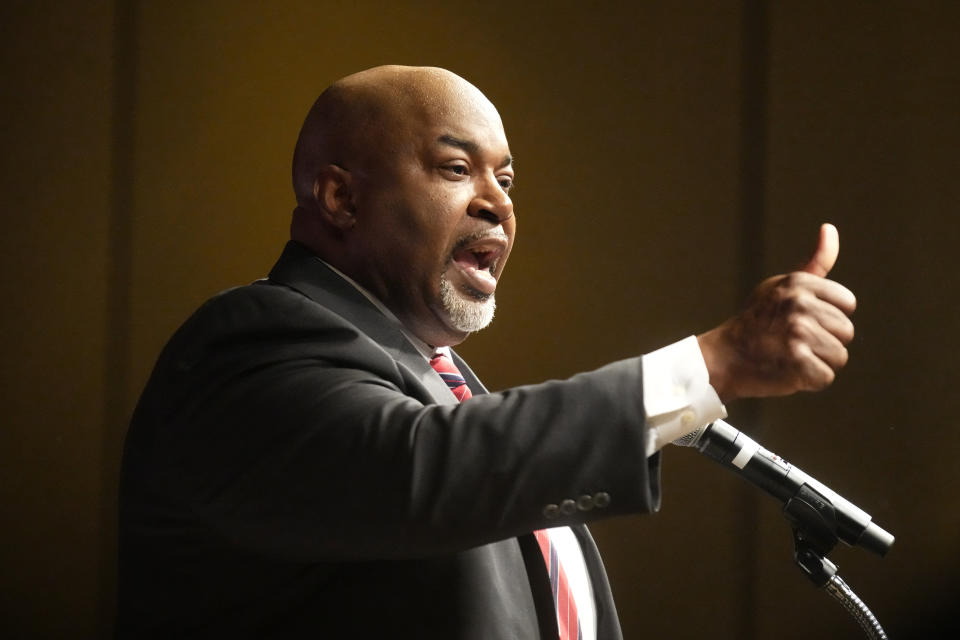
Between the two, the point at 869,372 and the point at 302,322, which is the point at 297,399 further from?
the point at 869,372

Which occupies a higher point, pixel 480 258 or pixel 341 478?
pixel 480 258

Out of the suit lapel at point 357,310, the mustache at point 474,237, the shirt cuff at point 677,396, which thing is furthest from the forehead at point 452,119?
the shirt cuff at point 677,396

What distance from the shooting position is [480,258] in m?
1.35

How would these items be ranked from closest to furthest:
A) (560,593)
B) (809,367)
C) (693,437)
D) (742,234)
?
(809,367) → (560,593) → (693,437) → (742,234)

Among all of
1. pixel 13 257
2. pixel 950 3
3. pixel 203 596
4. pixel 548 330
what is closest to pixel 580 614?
pixel 203 596

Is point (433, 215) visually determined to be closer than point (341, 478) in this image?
No

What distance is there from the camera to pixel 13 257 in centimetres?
225

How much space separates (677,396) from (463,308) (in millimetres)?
513

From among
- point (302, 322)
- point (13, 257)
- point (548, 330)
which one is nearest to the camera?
point (302, 322)

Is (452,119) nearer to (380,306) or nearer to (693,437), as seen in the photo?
(380,306)

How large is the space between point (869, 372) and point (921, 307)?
0.76 ft

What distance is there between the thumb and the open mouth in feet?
1.69

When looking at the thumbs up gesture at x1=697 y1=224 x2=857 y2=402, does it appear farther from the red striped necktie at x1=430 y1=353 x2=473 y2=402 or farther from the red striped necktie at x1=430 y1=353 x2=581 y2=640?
the red striped necktie at x1=430 y1=353 x2=473 y2=402

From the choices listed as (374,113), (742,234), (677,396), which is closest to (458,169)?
(374,113)
